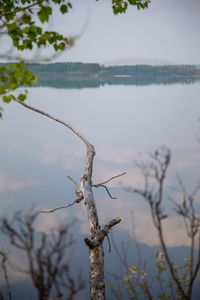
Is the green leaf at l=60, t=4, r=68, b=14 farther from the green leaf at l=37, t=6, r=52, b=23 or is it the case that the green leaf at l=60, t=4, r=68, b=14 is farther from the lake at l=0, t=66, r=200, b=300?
the lake at l=0, t=66, r=200, b=300

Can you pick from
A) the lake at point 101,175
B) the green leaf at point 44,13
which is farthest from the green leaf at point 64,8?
the lake at point 101,175

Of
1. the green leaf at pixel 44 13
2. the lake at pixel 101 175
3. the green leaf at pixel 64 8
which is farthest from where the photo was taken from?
the lake at pixel 101 175

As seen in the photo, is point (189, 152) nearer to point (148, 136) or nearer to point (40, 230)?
point (148, 136)

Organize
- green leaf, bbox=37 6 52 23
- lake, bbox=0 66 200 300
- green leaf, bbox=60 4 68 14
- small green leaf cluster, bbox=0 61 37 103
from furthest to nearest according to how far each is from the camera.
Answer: lake, bbox=0 66 200 300 < green leaf, bbox=60 4 68 14 < green leaf, bbox=37 6 52 23 < small green leaf cluster, bbox=0 61 37 103

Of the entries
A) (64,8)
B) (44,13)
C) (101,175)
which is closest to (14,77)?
(44,13)

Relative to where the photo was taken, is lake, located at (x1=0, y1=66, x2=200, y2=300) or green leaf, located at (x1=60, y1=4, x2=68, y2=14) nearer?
green leaf, located at (x1=60, y1=4, x2=68, y2=14)

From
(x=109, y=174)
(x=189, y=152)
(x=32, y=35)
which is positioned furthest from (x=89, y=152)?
(x=189, y=152)

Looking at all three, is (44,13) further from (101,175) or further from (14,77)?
(101,175)

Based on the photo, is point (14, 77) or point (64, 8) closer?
point (14, 77)

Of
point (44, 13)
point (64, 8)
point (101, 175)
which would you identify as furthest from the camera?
point (101, 175)

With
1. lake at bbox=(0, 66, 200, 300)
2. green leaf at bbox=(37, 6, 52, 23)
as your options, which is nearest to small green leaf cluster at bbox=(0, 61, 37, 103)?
green leaf at bbox=(37, 6, 52, 23)

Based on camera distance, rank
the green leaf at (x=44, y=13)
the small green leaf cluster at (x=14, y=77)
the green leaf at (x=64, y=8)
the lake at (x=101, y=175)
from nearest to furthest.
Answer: the small green leaf cluster at (x=14, y=77) < the green leaf at (x=44, y=13) < the green leaf at (x=64, y=8) < the lake at (x=101, y=175)

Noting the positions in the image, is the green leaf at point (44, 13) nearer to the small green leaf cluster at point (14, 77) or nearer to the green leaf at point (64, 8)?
the green leaf at point (64, 8)

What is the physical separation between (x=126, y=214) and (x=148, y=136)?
25254 millimetres
